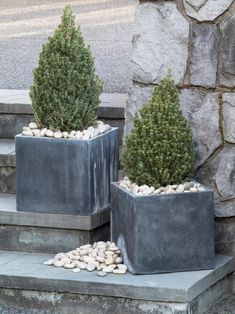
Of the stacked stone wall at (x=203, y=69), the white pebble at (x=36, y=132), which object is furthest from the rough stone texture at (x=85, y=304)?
the white pebble at (x=36, y=132)

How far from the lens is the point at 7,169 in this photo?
5.89 m

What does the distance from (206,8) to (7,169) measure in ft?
4.40

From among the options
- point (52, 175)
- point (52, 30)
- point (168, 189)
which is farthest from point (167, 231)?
point (52, 30)

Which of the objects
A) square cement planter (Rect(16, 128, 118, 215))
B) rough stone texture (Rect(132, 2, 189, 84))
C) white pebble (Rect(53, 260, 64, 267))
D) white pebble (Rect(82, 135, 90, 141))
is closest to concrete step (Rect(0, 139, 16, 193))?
square cement planter (Rect(16, 128, 118, 215))

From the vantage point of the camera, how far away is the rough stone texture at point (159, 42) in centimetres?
540

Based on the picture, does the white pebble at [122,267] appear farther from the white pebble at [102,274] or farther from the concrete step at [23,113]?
the concrete step at [23,113]

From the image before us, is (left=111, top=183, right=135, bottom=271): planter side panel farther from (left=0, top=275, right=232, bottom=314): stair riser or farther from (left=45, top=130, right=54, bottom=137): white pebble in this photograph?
(left=45, top=130, right=54, bottom=137): white pebble

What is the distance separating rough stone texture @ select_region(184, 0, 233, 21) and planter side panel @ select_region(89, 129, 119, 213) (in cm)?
71

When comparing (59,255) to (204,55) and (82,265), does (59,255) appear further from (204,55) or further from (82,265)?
(204,55)

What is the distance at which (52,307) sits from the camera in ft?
17.2

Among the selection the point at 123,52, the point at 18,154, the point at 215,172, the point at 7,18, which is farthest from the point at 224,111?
the point at 7,18

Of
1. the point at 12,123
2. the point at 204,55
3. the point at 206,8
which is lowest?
the point at 12,123

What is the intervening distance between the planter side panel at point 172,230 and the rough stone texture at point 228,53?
55 centimetres

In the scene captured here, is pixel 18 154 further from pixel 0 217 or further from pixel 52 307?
pixel 52 307
